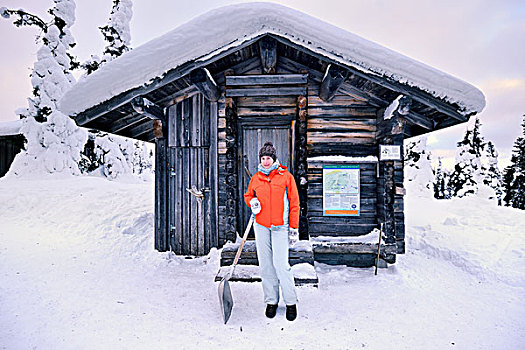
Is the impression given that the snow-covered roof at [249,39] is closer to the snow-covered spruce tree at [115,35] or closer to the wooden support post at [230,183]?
the wooden support post at [230,183]

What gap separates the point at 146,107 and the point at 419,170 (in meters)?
25.1

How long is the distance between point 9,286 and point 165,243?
2.64 m

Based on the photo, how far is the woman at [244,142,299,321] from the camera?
12.0ft

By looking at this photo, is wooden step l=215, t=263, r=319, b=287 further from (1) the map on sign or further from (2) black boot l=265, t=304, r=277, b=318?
(1) the map on sign

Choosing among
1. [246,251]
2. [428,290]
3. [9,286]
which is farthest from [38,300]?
[428,290]

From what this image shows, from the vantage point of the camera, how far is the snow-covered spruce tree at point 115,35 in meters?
17.8

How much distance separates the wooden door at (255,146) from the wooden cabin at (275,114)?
22 mm

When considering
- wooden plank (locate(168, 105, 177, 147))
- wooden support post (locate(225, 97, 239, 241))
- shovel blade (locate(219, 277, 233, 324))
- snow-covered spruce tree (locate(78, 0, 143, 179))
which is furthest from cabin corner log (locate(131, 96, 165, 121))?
snow-covered spruce tree (locate(78, 0, 143, 179))

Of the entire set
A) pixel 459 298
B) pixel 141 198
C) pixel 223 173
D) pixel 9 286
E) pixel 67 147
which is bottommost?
pixel 459 298

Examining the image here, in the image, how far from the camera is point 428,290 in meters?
4.74

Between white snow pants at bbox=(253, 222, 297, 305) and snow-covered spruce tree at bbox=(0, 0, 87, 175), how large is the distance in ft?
50.0

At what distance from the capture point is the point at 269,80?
5.40 metres

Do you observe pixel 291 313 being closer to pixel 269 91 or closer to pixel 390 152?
pixel 390 152

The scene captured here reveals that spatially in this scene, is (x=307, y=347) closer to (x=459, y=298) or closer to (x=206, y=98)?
(x=459, y=298)
